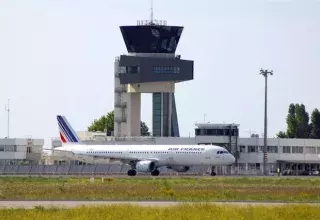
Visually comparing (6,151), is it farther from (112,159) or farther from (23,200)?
(23,200)

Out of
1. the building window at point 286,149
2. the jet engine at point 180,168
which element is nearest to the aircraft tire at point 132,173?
the jet engine at point 180,168

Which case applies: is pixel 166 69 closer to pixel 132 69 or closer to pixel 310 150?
pixel 132 69

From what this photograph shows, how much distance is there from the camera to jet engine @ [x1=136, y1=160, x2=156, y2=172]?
408ft

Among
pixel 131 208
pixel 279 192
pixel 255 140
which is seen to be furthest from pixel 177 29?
pixel 131 208

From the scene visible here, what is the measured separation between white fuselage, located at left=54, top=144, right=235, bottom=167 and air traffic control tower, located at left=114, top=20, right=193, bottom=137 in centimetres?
2816

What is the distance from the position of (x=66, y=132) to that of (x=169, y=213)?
98.4 meters

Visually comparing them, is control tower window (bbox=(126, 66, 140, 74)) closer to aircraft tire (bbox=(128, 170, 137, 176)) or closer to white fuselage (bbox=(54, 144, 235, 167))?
white fuselage (bbox=(54, 144, 235, 167))

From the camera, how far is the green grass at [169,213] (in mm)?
46281

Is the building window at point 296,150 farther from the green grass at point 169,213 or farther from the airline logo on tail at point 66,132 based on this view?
the green grass at point 169,213

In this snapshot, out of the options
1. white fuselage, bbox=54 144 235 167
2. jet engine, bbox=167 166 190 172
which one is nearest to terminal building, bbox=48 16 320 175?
white fuselage, bbox=54 144 235 167

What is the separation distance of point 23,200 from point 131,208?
45.2 ft

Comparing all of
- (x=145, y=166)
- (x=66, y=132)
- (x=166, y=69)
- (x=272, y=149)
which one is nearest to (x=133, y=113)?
(x=166, y=69)

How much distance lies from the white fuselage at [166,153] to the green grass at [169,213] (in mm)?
70162

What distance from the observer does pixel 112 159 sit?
434 feet
